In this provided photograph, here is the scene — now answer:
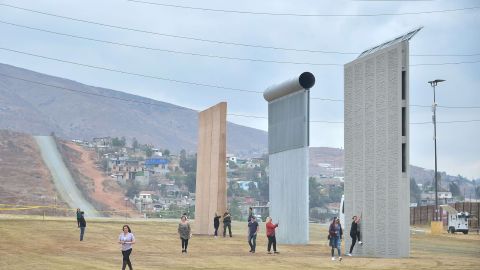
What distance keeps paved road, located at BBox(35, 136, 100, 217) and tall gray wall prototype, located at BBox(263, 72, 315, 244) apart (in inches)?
2424

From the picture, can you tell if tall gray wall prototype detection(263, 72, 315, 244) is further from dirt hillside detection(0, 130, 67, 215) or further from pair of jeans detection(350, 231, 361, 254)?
dirt hillside detection(0, 130, 67, 215)

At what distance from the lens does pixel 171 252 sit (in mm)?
45781

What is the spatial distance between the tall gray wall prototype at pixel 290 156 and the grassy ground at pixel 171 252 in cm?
172

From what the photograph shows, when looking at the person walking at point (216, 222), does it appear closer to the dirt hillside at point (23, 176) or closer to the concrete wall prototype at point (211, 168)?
the concrete wall prototype at point (211, 168)

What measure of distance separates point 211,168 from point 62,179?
330 ft

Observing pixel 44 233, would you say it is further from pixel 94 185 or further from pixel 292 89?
pixel 94 185

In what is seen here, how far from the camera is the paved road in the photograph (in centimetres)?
13205

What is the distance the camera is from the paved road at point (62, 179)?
433 ft

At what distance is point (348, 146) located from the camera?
142 feet

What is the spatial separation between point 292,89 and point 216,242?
9.59m

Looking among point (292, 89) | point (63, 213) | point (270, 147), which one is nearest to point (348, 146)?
point (292, 89)

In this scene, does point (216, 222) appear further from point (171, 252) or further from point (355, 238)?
point (355, 238)

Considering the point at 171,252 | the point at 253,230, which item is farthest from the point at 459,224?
the point at 171,252

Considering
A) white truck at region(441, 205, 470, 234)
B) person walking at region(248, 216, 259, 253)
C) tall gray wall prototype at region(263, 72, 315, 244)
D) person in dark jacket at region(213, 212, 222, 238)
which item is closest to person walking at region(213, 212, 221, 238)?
person in dark jacket at region(213, 212, 222, 238)
